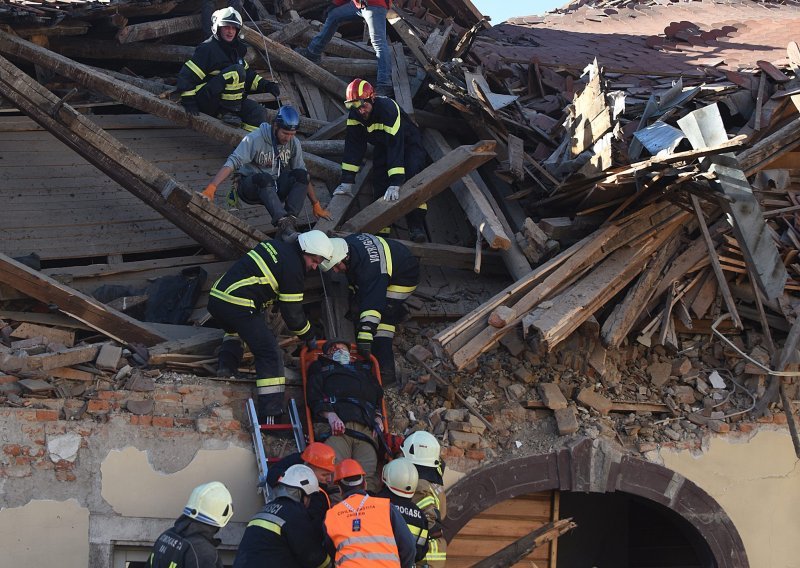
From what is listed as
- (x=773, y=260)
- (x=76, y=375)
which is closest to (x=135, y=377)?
(x=76, y=375)

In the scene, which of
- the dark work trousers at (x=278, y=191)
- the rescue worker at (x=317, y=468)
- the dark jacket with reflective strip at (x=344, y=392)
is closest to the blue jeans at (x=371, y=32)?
the dark work trousers at (x=278, y=191)

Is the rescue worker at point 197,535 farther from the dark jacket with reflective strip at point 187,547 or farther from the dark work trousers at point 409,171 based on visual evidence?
the dark work trousers at point 409,171

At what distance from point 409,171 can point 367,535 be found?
4.65m

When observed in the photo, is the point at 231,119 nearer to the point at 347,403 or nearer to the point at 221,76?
the point at 221,76

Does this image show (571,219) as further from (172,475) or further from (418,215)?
(172,475)

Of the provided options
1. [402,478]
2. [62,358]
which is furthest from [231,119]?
[402,478]

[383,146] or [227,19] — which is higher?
[227,19]

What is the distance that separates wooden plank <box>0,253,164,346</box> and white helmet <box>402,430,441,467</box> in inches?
89.9

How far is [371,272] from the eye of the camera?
991 cm

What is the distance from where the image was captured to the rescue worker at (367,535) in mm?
7590

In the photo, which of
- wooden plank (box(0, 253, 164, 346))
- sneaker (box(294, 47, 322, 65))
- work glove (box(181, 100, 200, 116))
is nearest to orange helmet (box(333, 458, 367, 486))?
wooden plank (box(0, 253, 164, 346))

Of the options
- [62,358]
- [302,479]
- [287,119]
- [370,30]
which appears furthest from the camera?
[370,30]

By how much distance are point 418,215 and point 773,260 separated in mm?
3217

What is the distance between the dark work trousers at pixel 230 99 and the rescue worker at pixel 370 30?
139 cm
